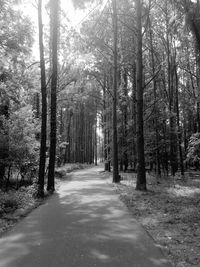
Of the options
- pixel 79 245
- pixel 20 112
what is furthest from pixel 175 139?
pixel 79 245

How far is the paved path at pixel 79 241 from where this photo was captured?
192 inches

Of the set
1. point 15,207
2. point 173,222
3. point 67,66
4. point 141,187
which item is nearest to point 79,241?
point 173,222

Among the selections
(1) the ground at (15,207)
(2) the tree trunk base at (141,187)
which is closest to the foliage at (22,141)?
(1) the ground at (15,207)

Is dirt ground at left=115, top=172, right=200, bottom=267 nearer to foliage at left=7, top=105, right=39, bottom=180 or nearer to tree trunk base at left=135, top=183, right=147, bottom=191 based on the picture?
tree trunk base at left=135, top=183, right=147, bottom=191

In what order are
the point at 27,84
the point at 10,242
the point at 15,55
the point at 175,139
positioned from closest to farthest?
the point at 10,242 → the point at 15,55 → the point at 27,84 → the point at 175,139

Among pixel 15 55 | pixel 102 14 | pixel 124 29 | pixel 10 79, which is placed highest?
pixel 124 29

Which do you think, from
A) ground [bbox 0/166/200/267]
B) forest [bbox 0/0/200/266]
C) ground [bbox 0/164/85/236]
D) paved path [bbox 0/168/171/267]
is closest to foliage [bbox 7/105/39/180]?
forest [bbox 0/0/200/266]

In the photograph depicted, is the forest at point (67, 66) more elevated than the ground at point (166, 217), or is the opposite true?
the forest at point (67, 66)

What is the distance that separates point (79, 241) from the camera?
602cm

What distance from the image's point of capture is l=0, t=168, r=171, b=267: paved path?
4.89 m

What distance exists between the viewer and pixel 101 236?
641 centimetres

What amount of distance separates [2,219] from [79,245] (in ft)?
11.9

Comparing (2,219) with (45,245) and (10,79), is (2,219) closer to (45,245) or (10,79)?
(45,245)

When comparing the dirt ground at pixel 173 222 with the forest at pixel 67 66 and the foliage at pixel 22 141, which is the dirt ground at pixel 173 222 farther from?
the foliage at pixel 22 141
